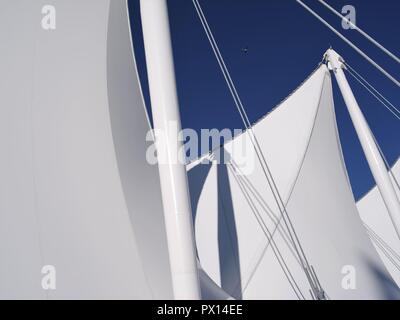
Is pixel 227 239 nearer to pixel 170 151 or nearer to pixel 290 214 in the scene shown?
pixel 290 214

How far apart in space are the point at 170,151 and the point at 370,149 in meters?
4.92

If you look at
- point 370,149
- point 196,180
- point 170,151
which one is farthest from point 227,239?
point 170,151

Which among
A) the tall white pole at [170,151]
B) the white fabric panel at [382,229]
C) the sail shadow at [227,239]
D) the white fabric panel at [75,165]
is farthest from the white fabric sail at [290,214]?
the tall white pole at [170,151]

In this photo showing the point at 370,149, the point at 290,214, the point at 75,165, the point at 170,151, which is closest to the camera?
the point at 170,151

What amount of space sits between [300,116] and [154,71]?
402 inches

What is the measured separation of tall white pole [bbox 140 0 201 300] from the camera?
2.35 metres

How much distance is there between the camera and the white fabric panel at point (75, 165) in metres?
3.22

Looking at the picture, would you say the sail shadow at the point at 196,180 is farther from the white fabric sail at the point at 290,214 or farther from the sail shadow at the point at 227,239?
the sail shadow at the point at 227,239

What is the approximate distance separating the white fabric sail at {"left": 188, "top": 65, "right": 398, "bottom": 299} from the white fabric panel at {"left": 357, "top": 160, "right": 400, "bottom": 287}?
68.5 inches

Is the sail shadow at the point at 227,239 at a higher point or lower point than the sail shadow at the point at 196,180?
lower

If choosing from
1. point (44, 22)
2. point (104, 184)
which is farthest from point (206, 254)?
point (44, 22)

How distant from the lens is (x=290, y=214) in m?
9.84

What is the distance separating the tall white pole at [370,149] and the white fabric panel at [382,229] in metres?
7.04
